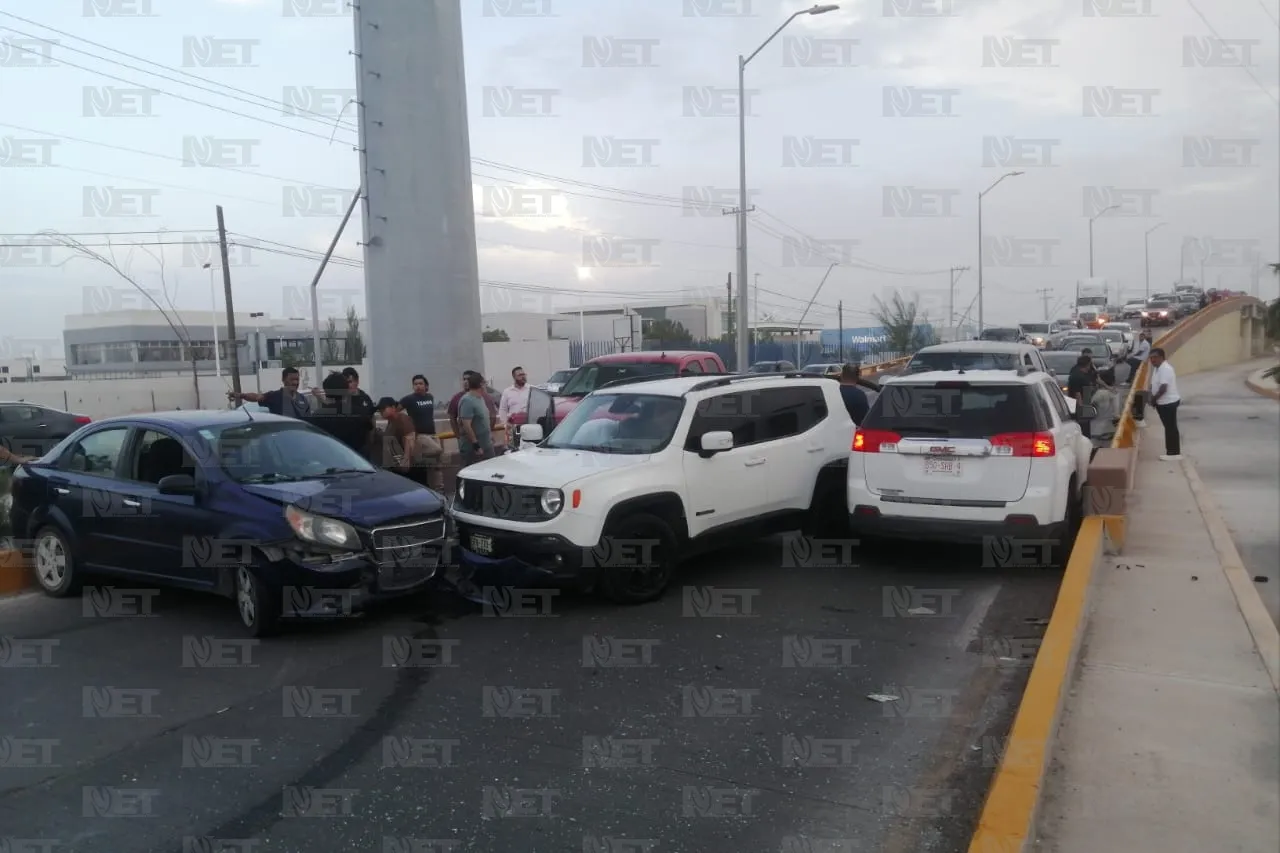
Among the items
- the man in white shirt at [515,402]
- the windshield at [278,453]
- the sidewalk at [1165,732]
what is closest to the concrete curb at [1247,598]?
the sidewalk at [1165,732]

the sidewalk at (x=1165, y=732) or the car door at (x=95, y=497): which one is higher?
the car door at (x=95, y=497)

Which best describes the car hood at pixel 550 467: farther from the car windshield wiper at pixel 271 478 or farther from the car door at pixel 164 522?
the car door at pixel 164 522

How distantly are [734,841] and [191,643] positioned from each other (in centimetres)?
457

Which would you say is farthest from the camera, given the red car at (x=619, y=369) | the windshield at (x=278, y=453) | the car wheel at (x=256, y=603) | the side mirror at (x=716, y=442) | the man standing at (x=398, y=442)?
the red car at (x=619, y=369)

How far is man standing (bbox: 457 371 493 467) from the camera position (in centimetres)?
1216

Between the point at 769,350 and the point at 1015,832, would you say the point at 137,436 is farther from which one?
the point at 769,350

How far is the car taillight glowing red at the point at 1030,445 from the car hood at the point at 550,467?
3.01 metres

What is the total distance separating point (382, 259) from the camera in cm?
1612

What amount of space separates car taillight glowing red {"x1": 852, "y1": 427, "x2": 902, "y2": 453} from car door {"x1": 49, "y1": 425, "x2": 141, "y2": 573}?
5.93 meters

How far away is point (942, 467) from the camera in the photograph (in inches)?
340

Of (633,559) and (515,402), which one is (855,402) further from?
(515,402)

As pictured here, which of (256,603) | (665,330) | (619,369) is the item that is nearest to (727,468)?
(256,603)

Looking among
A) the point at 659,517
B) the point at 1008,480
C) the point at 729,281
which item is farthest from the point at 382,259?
the point at 729,281

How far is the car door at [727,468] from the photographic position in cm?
835
